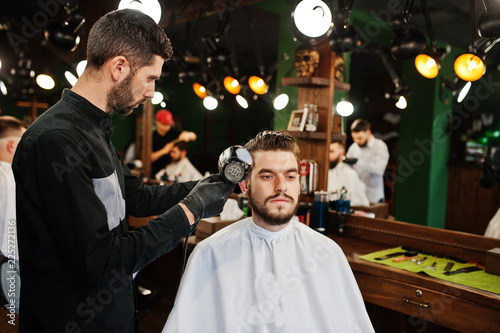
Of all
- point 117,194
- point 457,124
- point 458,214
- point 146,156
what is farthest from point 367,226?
point 457,124

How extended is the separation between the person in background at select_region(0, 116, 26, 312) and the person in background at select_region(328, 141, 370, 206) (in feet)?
7.65

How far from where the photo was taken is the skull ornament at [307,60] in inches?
122

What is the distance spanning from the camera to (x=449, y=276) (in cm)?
204

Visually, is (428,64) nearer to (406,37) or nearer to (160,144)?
(406,37)

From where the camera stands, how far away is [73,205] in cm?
112

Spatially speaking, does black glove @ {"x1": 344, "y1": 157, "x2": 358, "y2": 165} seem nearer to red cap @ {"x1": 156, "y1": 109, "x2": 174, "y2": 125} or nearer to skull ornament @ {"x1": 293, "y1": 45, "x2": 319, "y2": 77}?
skull ornament @ {"x1": 293, "y1": 45, "x2": 319, "y2": 77}

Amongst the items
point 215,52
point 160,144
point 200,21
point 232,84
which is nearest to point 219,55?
point 215,52

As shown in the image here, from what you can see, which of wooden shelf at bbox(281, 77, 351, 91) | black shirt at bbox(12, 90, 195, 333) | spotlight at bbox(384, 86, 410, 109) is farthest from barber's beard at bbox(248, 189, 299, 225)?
spotlight at bbox(384, 86, 410, 109)

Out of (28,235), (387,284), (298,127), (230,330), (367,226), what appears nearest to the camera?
(28,235)

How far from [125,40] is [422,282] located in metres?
1.78

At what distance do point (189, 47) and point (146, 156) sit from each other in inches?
72.7

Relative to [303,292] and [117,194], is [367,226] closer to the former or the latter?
[303,292]

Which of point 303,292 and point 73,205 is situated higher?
point 73,205

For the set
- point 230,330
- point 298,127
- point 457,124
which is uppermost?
point 457,124
